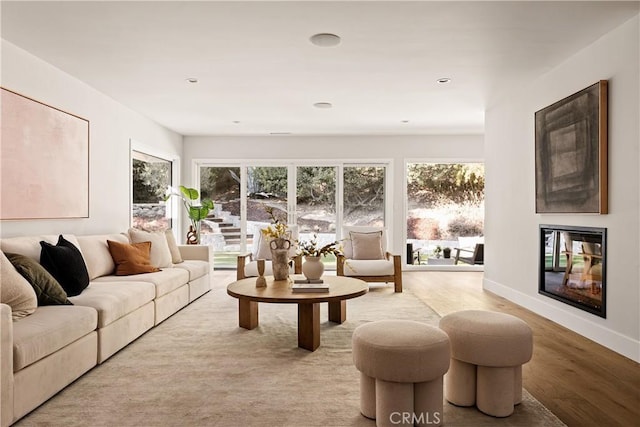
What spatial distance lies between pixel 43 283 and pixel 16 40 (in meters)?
2.02

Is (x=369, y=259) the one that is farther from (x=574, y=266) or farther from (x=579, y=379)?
(x=579, y=379)

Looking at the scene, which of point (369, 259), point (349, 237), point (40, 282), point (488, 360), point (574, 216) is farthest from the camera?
point (349, 237)

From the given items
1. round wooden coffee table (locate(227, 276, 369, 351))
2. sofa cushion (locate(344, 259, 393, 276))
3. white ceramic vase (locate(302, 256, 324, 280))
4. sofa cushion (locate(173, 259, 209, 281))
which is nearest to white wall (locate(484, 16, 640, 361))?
sofa cushion (locate(344, 259, 393, 276))

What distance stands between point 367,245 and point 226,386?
12.9 feet

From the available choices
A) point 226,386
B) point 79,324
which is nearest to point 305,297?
point 226,386

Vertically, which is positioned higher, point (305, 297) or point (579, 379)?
point (305, 297)

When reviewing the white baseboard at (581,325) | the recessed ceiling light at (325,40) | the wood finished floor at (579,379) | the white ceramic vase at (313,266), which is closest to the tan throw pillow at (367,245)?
the white baseboard at (581,325)

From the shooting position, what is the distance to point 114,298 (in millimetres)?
3369

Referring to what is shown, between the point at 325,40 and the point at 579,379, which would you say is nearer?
the point at 579,379

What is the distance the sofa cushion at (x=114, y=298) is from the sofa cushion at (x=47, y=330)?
0.37 feet

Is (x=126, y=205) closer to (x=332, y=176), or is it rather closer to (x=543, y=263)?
(x=332, y=176)

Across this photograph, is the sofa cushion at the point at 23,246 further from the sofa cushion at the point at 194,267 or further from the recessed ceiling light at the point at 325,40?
the recessed ceiling light at the point at 325,40

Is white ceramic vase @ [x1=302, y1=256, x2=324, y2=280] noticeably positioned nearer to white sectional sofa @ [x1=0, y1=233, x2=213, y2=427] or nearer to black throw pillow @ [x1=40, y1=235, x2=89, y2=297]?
white sectional sofa @ [x1=0, y1=233, x2=213, y2=427]

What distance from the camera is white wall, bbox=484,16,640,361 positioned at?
331 cm
